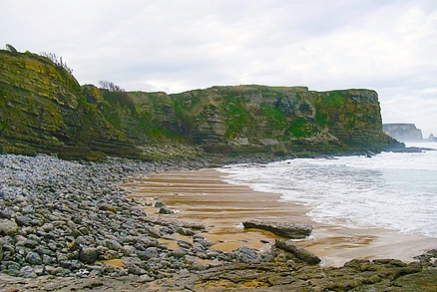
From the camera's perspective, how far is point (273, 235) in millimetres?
9625

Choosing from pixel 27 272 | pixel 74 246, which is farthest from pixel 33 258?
pixel 74 246

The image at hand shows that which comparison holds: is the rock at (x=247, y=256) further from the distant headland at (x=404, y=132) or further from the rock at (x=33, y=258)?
the distant headland at (x=404, y=132)

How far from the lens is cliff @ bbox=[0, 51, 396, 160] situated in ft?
78.8

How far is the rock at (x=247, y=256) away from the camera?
7.24 m

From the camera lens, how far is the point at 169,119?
58.4 m

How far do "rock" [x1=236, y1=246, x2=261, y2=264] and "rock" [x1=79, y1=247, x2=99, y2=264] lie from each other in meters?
2.57

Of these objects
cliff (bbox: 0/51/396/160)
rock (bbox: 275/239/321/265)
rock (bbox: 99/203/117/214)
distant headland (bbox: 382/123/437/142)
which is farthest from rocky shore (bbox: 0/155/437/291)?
distant headland (bbox: 382/123/437/142)

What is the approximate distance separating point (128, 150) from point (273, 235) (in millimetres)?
27503

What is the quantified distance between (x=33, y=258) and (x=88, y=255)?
0.80 meters

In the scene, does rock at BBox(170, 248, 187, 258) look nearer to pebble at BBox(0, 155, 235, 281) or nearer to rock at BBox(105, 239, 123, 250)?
pebble at BBox(0, 155, 235, 281)

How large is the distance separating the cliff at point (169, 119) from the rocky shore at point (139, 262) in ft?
47.9

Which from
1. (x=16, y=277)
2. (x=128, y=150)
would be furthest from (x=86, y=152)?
(x=16, y=277)

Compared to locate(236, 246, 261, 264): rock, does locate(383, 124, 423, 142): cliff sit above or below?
above

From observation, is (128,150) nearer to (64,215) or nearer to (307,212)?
(307,212)
